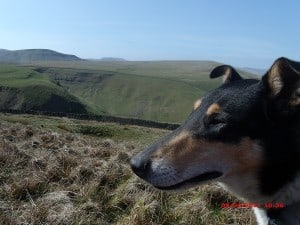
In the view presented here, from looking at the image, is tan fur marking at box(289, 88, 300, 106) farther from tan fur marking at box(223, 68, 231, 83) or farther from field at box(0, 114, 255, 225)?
field at box(0, 114, 255, 225)

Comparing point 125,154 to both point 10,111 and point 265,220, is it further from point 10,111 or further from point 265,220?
point 10,111

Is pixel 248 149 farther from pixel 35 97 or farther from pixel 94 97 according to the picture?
pixel 94 97

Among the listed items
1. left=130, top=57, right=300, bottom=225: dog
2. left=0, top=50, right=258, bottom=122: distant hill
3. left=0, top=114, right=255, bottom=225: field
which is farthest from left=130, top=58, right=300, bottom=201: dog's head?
left=0, top=50, right=258, bottom=122: distant hill

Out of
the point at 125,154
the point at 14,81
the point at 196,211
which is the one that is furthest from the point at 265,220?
the point at 14,81

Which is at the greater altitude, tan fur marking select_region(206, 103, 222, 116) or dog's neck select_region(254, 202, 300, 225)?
tan fur marking select_region(206, 103, 222, 116)

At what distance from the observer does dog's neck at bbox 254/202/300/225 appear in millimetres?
4422

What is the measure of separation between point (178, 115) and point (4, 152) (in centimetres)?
15608

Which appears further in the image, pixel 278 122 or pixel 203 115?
pixel 203 115

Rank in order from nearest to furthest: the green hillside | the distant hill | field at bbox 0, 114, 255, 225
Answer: field at bbox 0, 114, 255, 225
the green hillside
the distant hill

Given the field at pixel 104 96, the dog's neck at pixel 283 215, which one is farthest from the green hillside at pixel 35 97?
the dog's neck at pixel 283 215

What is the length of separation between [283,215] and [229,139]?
2.90 feet

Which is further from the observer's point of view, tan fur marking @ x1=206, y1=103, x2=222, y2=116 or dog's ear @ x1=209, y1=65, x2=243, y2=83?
dog's ear @ x1=209, y1=65, x2=243, y2=83

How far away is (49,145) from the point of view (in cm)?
1319

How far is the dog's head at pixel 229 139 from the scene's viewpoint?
15.0ft
